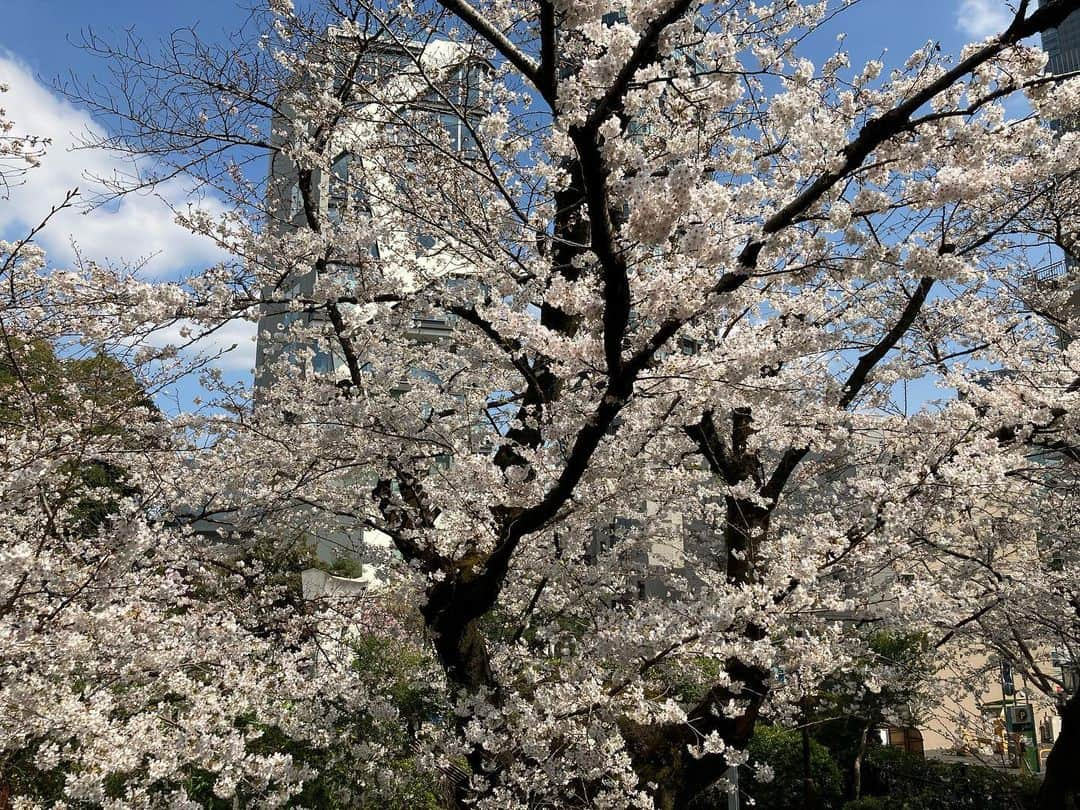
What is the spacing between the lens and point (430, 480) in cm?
474

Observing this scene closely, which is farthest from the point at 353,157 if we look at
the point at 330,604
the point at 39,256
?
the point at 330,604

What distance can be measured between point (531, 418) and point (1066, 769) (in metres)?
4.87

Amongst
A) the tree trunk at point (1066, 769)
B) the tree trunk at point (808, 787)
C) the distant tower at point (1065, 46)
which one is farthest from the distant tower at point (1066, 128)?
Result: the tree trunk at point (808, 787)

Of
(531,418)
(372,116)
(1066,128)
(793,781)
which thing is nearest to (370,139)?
(372,116)

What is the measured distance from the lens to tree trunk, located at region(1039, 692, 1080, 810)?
5.50 metres

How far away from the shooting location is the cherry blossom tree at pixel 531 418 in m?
3.19

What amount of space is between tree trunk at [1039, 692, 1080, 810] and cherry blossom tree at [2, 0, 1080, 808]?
3.13 feet

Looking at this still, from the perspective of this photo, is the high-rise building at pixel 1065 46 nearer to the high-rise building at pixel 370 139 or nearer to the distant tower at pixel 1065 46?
the distant tower at pixel 1065 46

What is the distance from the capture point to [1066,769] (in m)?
5.57

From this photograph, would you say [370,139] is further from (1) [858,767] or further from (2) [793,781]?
(1) [858,767]

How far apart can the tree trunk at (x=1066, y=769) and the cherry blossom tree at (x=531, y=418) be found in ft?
3.13

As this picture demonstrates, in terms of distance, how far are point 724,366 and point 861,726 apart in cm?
923

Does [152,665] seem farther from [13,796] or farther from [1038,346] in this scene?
[1038,346]

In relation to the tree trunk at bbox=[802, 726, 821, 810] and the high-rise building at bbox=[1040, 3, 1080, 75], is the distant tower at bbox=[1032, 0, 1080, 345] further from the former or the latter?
the tree trunk at bbox=[802, 726, 821, 810]
